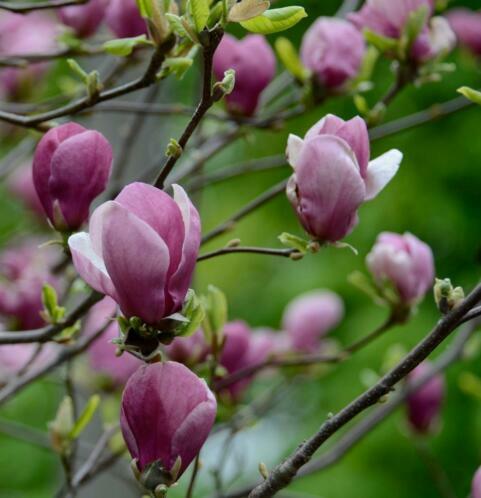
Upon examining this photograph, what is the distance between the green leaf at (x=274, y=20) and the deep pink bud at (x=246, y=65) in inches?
11.9

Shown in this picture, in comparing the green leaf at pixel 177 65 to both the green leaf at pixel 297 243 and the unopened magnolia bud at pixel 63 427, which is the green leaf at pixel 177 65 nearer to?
the green leaf at pixel 297 243

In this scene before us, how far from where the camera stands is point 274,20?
0.55 metres

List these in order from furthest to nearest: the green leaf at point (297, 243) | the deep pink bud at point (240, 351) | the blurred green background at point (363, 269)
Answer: the blurred green background at point (363, 269) → the deep pink bud at point (240, 351) → the green leaf at point (297, 243)

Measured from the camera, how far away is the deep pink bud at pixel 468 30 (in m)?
1.15

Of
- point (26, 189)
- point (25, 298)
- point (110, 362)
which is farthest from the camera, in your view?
point (26, 189)

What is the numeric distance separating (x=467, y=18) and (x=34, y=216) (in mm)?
630

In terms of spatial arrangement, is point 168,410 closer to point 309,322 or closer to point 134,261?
point 134,261

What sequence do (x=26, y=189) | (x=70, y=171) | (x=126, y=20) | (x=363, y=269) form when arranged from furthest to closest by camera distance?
(x=363, y=269)
(x=26, y=189)
(x=126, y=20)
(x=70, y=171)

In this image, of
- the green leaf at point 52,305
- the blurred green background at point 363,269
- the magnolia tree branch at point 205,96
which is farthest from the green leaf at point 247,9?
the blurred green background at point 363,269

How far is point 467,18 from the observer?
3.83 feet

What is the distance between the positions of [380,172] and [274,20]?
0.36 feet

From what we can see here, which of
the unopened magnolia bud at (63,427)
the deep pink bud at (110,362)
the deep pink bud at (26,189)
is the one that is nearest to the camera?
the unopened magnolia bud at (63,427)

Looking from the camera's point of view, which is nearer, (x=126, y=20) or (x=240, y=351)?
(x=126, y=20)

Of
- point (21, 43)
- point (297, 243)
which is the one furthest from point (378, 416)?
point (21, 43)
